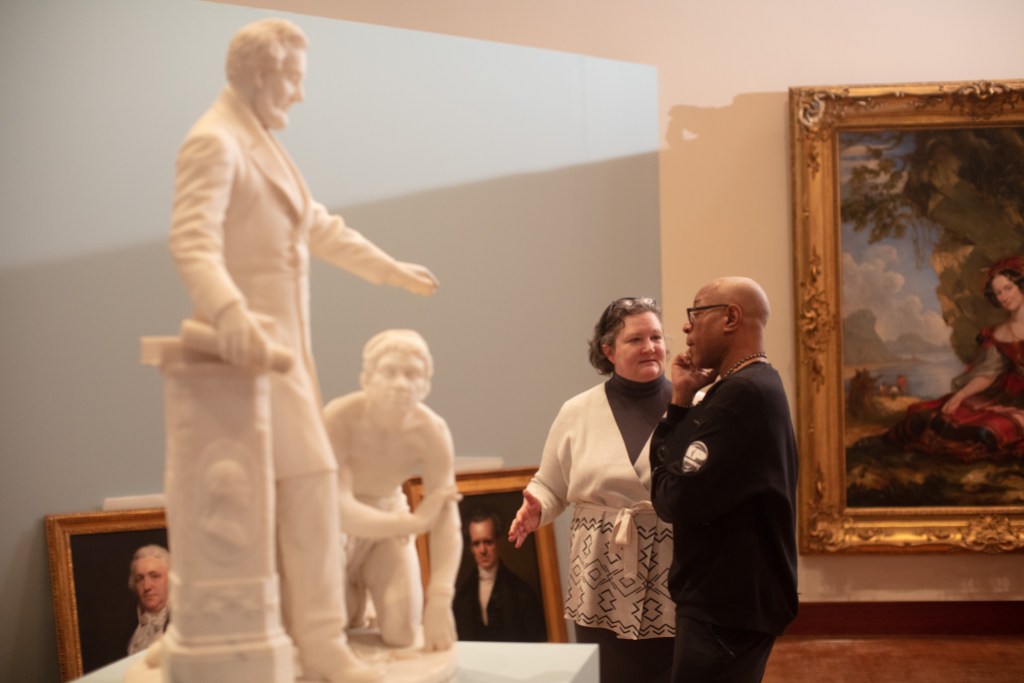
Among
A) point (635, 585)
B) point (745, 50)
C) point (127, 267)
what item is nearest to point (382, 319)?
point (127, 267)

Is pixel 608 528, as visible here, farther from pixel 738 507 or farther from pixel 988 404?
pixel 988 404

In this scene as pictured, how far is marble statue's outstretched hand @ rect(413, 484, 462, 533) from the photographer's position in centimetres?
276

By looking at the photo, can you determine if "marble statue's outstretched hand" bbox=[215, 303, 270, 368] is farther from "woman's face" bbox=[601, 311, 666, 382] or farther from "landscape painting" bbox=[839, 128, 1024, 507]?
"landscape painting" bbox=[839, 128, 1024, 507]

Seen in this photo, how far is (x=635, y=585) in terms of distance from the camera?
→ 3756mm

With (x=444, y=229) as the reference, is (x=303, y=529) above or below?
below

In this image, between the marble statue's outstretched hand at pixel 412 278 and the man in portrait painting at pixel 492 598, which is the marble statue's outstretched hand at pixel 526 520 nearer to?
the marble statue's outstretched hand at pixel 412 278

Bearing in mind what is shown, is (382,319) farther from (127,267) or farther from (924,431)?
(924,431)

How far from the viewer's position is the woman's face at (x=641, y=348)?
13.0ft

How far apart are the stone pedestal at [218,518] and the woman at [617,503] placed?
4.95 ft

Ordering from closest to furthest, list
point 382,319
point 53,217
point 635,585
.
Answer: point 635,585 < point 53,217 < point 382,319

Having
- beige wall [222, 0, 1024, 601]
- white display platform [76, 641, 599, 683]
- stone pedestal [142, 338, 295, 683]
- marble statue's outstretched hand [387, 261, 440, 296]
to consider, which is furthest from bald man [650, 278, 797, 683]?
beige wall [222, 0, 1024, 601]

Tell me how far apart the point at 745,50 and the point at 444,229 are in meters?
2.49

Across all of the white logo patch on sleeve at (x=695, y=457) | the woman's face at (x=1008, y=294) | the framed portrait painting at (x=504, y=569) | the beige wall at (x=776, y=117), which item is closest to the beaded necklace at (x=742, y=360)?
the white logo patch on sleeve at (x=695, y=457)

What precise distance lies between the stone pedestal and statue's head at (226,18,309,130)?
0.58 m
